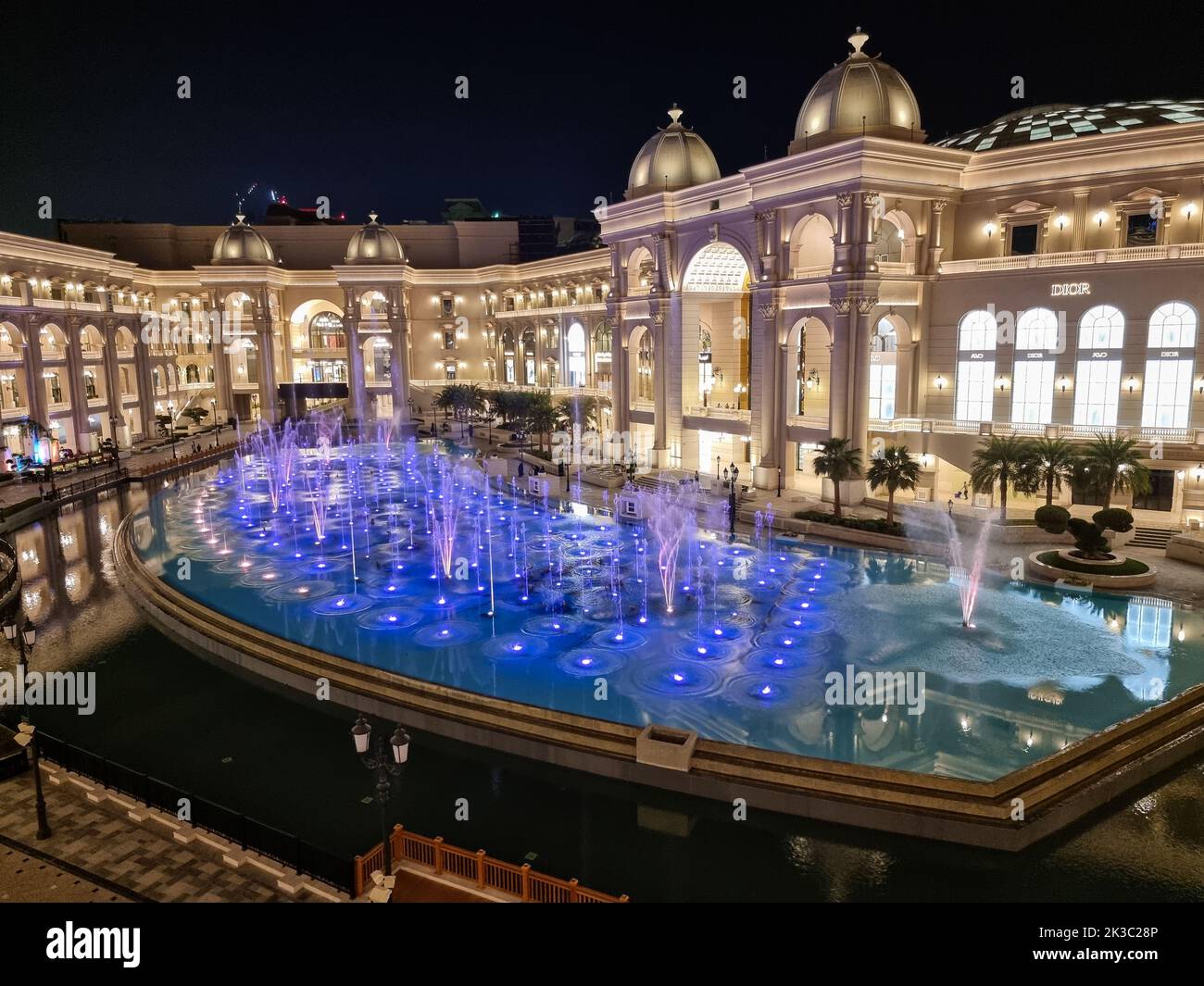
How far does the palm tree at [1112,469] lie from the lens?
93.8 ft

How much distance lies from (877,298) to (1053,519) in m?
12.5

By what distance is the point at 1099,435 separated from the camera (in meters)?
30.8

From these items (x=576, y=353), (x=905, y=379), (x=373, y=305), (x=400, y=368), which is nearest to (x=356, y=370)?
(x=400, y=368)

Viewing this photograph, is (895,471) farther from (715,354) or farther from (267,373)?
(267,373)

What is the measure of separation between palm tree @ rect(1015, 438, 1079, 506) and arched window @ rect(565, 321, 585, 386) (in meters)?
42.3

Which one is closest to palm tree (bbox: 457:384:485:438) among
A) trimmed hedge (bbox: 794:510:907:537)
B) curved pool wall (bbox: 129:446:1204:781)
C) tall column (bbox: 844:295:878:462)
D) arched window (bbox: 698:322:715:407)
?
arched window (bbox: 698:322:715:407)

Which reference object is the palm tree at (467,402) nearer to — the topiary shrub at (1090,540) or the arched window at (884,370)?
the arched window at (884,370)

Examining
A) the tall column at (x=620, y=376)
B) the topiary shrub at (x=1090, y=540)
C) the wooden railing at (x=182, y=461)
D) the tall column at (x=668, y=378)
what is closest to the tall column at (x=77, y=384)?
the wooden railing at (x=182, y=461)

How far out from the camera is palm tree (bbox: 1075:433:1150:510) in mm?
28578

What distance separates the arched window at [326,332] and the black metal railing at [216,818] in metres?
72.7

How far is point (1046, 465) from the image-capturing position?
30234 mm

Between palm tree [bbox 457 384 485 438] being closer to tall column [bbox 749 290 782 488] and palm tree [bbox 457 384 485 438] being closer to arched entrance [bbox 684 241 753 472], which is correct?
arched entrance [bbox 684 241 753 472]

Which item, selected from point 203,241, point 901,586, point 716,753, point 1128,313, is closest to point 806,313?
point 1128,313

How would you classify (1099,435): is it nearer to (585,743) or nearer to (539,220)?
(585,743)
